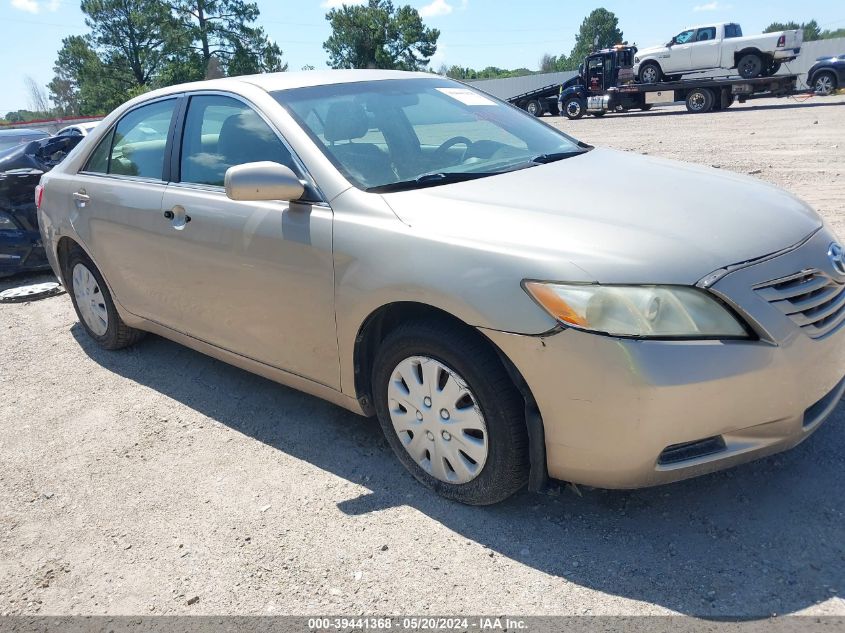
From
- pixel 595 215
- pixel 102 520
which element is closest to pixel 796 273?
pixel 595 215

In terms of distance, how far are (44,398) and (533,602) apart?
11.1 feet

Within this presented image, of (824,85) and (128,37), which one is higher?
(128,37)

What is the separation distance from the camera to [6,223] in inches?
270

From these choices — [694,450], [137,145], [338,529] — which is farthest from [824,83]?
[338,529]

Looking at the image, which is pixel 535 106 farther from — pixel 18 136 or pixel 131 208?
pixel 131 208

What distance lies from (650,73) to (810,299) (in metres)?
26.9

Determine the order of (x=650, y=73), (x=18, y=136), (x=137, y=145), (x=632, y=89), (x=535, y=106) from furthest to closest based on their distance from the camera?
(x=535, y=106), (x=632, y=89), (x=650, y=73), (x=18, y=136), (x=137, y=145)

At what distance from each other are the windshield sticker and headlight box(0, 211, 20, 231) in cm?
498

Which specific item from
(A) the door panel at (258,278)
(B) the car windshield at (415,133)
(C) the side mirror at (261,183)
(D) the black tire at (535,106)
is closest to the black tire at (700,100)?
(D) the black tire at (535,106)

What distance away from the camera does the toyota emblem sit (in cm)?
265

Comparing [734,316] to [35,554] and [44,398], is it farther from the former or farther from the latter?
[44,398]

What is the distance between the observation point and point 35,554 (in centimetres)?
288

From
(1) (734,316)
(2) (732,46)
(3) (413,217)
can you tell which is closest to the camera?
(1) (734,316)

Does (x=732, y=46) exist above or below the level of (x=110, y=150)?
above
